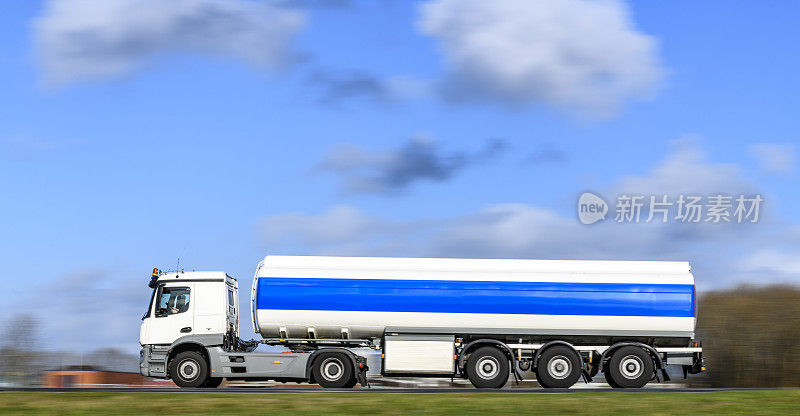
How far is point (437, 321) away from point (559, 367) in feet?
12.5

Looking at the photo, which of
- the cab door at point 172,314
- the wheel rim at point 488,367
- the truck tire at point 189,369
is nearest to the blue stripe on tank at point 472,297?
the wheel rim at point 488,367

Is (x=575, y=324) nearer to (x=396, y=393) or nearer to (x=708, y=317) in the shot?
(x=396, y=393)

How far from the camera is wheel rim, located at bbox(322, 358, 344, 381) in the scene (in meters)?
25.7

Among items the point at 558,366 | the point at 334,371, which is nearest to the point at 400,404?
the point at 334,371

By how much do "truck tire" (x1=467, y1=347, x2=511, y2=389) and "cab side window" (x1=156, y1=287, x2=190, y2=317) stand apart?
335 inches

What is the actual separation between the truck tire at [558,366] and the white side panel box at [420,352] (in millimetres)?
2642

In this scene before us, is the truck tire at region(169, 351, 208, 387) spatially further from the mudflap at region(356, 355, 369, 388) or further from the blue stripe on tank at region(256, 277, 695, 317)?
the mudflap at region(356, 355, 369, 388)

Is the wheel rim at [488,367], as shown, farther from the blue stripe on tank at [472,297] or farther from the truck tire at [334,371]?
the truck tire at [334,371]

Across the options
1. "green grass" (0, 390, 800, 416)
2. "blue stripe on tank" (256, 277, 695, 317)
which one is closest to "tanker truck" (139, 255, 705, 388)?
"blue stripe on tank" (256, 277, 695, 317)

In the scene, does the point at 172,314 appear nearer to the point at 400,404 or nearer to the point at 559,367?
the point at 400,404

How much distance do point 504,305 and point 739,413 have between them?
8.08 metres

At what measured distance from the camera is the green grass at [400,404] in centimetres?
1873

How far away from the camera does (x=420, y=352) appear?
25719 mm

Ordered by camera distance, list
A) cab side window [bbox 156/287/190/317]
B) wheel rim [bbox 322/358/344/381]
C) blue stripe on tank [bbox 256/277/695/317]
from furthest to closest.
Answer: cab side window [bbox 156/287/190/317] < wheel rim [bbox 322/358/344/381] < blue stripe on tank [bbox 256/277/695/317]
